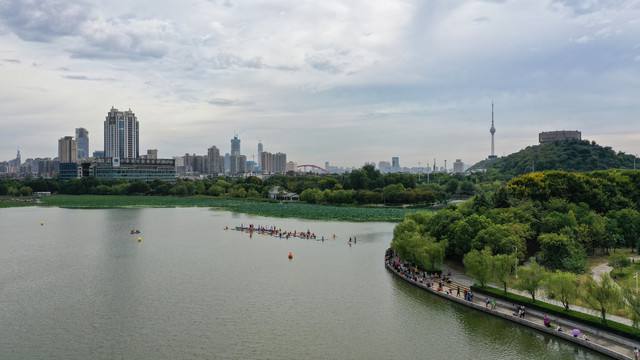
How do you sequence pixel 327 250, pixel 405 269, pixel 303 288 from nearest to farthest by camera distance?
pixel 303 288
pixel 405 269
pixel 327 250

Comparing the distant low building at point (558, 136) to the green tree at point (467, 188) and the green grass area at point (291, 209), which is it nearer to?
the green tree at point (467, 188)

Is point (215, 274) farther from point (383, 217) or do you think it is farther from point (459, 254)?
point (383, 217)

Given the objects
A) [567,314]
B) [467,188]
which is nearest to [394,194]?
[467,188]

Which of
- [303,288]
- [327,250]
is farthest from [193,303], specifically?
[327,250]

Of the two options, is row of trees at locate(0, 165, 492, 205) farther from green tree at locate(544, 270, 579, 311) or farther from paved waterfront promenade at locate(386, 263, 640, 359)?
green tree at locate(544, 270, 579, 311)

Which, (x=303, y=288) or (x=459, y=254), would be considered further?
(x=459, y=254)

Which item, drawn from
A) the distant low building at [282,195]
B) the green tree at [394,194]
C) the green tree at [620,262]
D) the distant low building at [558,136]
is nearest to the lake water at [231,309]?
the green tree at [620,262]

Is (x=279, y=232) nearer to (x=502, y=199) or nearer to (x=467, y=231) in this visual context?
(x=502, y=199)
